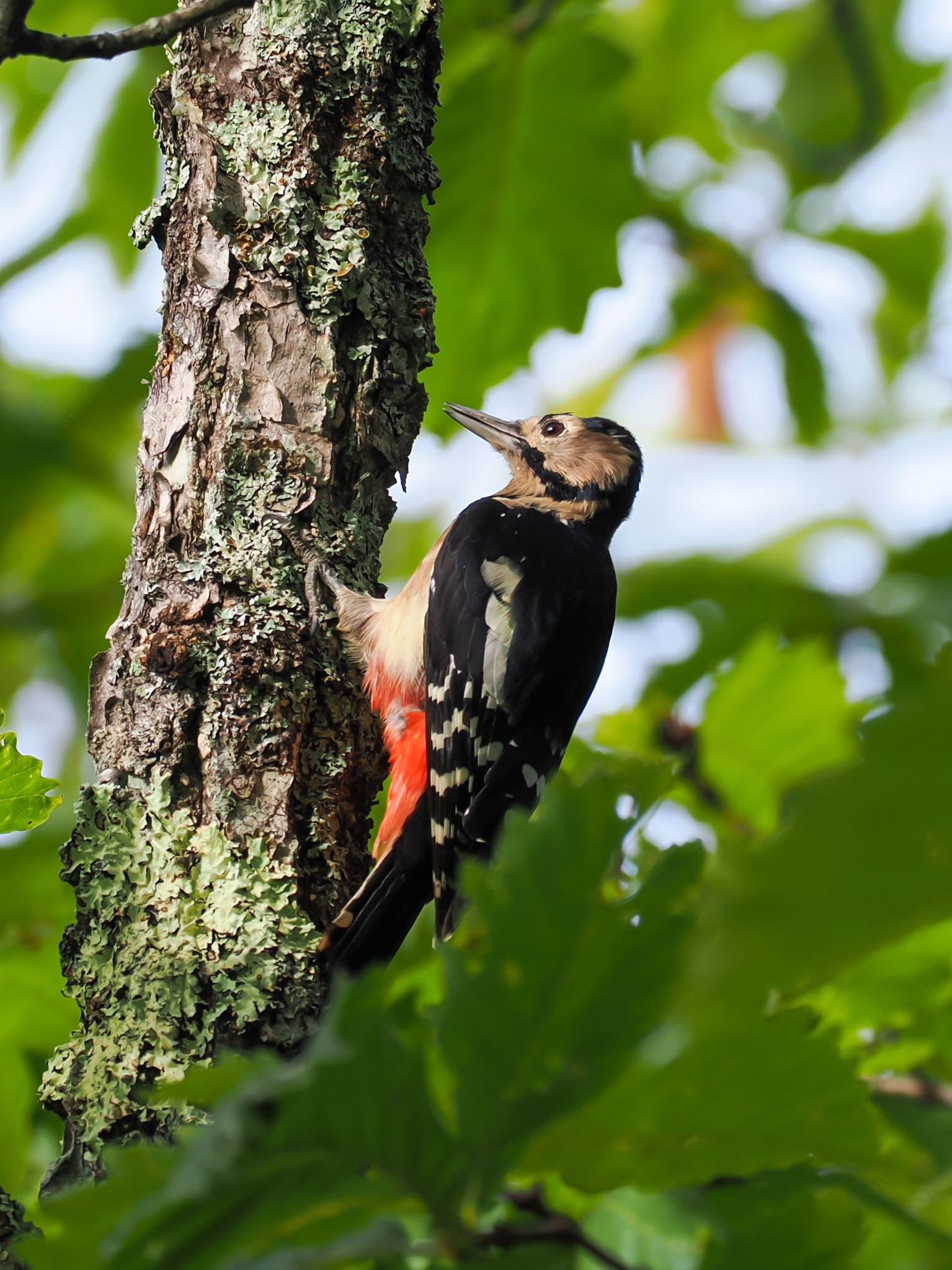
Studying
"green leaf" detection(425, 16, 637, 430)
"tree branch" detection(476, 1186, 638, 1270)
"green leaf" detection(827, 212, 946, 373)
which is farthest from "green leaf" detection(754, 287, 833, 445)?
"tree branch" detection(476, 1186, 638, 1270)

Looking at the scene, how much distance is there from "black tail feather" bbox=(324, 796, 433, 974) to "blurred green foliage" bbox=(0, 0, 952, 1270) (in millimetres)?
65

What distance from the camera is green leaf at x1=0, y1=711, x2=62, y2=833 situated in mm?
1149

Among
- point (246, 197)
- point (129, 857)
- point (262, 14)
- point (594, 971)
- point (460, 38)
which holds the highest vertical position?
point (460, 38)

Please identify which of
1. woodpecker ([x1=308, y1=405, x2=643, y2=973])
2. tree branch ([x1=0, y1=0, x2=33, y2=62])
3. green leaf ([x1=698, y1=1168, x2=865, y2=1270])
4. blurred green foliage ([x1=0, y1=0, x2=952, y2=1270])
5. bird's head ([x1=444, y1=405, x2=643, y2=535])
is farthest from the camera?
bird's head ([x1=444, y1=405, x2=643, y2=535])

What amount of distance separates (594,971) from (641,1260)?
0.35 m

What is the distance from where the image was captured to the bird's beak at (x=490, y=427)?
3213 mm

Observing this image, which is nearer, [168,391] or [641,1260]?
[641,1260]

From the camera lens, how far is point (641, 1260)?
2.91 feet

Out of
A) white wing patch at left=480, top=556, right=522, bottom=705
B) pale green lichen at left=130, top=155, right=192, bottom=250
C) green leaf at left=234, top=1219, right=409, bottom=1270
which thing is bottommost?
green leaf at left=234, top=1219, right=409, bottom=1270

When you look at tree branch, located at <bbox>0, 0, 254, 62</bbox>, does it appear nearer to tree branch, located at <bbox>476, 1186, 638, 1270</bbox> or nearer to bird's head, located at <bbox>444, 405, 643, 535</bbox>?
tree branch, located at <bbox>476, 1186, 638, 1270</bbox>

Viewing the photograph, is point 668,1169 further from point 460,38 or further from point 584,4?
point 584,4

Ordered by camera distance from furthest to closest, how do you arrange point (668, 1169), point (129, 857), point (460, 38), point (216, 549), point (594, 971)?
point (460, 38) < point (216, 549) < point (129, 857) < point (668, 1169) < point (594, 971)

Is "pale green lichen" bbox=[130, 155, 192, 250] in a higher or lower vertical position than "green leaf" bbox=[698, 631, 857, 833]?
higher

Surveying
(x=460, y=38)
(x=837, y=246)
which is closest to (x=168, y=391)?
(x=460, y=38)
